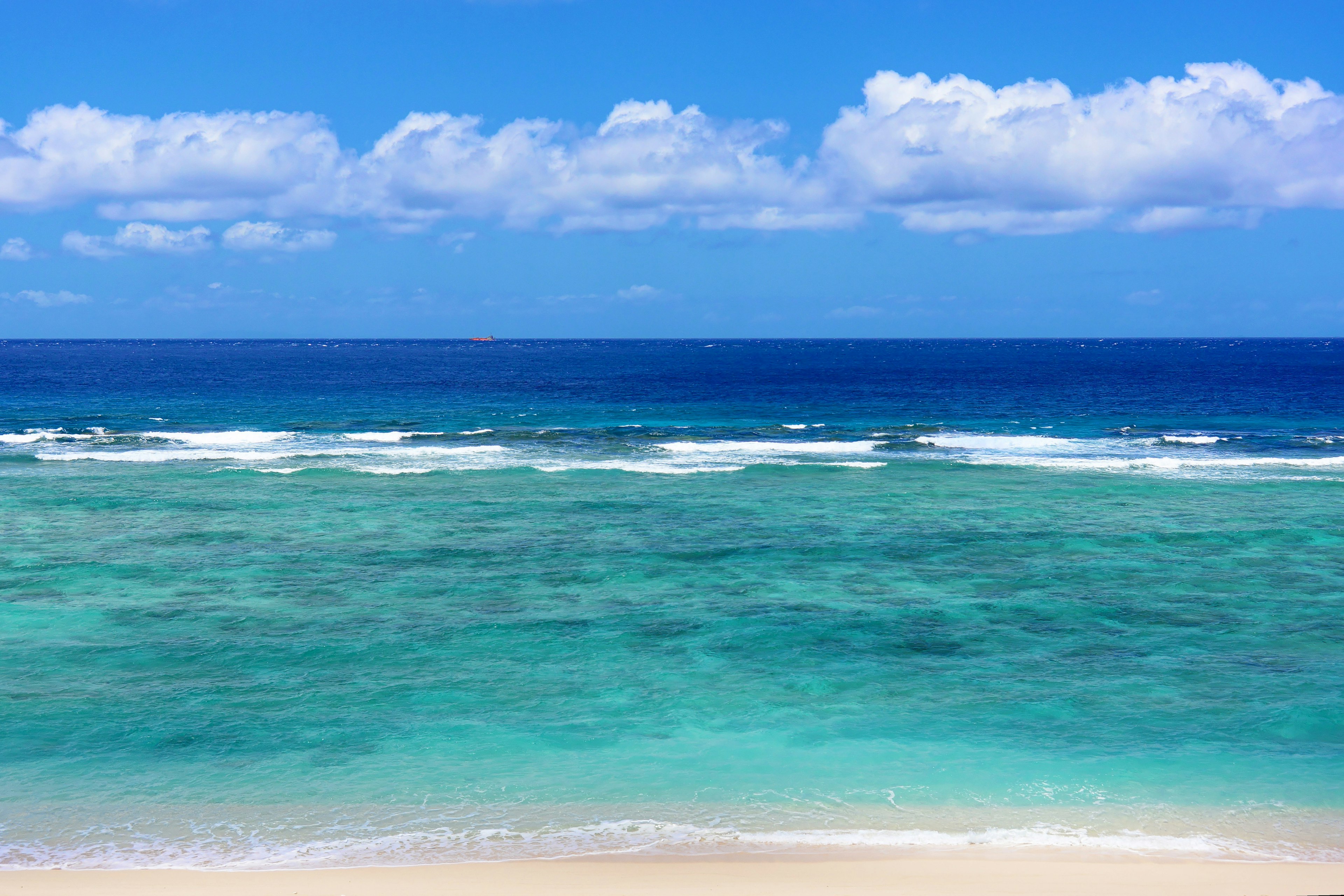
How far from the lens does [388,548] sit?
26547 mm

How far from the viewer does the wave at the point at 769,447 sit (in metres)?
46.4

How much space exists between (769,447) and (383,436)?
19.6 meters

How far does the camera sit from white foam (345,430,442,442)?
167 ft

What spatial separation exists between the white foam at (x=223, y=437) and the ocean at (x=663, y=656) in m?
5.42

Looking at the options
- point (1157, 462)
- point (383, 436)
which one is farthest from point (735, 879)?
point (383, 436)

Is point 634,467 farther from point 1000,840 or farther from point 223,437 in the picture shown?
point 1000,840

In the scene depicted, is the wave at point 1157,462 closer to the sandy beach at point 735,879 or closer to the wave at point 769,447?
the wave at point 769,447

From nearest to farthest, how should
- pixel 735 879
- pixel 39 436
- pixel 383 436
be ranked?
pixel 735 879
pixel 39 436
pixel 383 436

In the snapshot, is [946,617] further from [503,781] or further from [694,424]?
[694,424]

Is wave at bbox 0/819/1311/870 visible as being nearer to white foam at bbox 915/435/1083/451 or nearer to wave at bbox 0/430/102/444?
white foam at bbox 915/435/1083/451

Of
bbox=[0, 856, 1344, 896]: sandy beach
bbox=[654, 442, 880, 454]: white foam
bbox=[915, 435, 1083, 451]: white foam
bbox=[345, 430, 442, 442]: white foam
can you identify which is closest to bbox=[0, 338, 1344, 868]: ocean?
bbox=[0, 856, 1344, 896]: sandy beach

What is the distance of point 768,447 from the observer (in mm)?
48281

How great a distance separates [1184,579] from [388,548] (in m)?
19.0

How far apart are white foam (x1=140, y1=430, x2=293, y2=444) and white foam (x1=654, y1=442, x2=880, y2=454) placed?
769 inches
